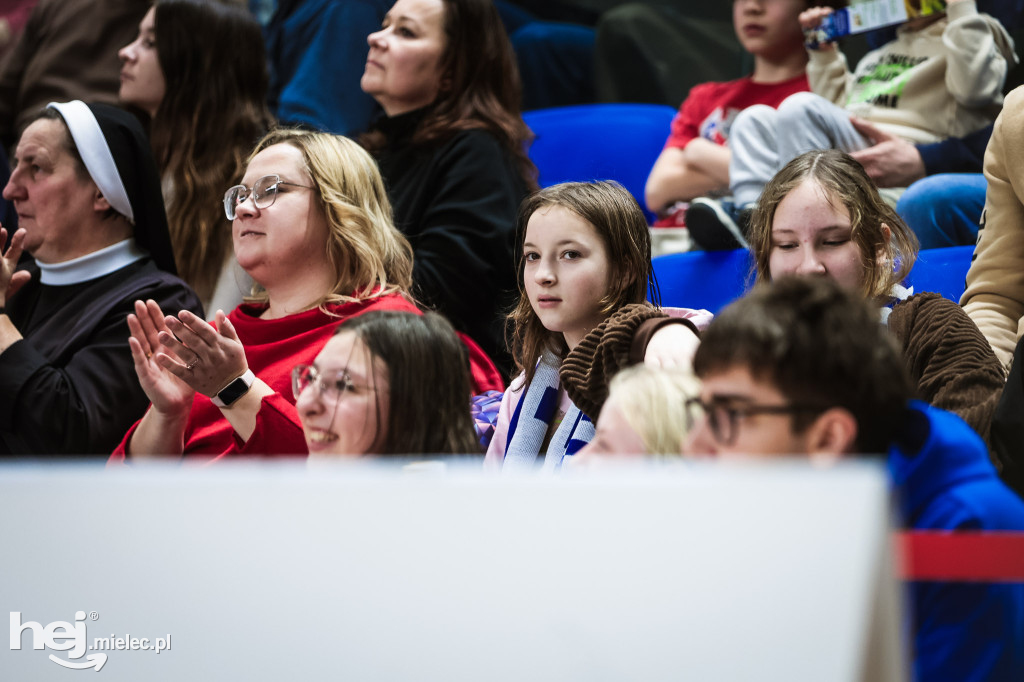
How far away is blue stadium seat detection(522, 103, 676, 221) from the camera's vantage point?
341 cm

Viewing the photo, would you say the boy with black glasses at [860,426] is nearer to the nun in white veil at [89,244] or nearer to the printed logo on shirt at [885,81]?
the nun in white veil at [89,244]

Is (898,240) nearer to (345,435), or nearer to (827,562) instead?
(345,435)

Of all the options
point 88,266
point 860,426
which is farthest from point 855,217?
point 88,266

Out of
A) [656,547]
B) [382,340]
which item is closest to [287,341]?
[382,340]

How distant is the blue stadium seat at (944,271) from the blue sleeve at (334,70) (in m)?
1.84

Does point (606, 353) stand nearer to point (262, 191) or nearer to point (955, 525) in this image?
point (955, 525)

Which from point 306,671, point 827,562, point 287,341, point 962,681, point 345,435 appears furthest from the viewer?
point 287,341

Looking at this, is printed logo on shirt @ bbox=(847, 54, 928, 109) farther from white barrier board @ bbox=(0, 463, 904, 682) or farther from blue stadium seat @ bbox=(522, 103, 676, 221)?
white barrier board @ bbox=(0, 463, 904, 682)

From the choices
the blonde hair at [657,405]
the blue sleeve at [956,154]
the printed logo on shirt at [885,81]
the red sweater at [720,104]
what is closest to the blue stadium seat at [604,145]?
the red sweater at [720,104]

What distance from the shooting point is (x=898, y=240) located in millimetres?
1928

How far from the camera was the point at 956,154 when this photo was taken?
2564 mm

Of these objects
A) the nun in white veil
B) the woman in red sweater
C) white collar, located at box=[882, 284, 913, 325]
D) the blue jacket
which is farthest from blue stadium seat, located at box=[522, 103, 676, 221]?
the blue jacket

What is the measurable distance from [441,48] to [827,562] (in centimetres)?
214

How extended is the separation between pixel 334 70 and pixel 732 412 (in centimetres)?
275
